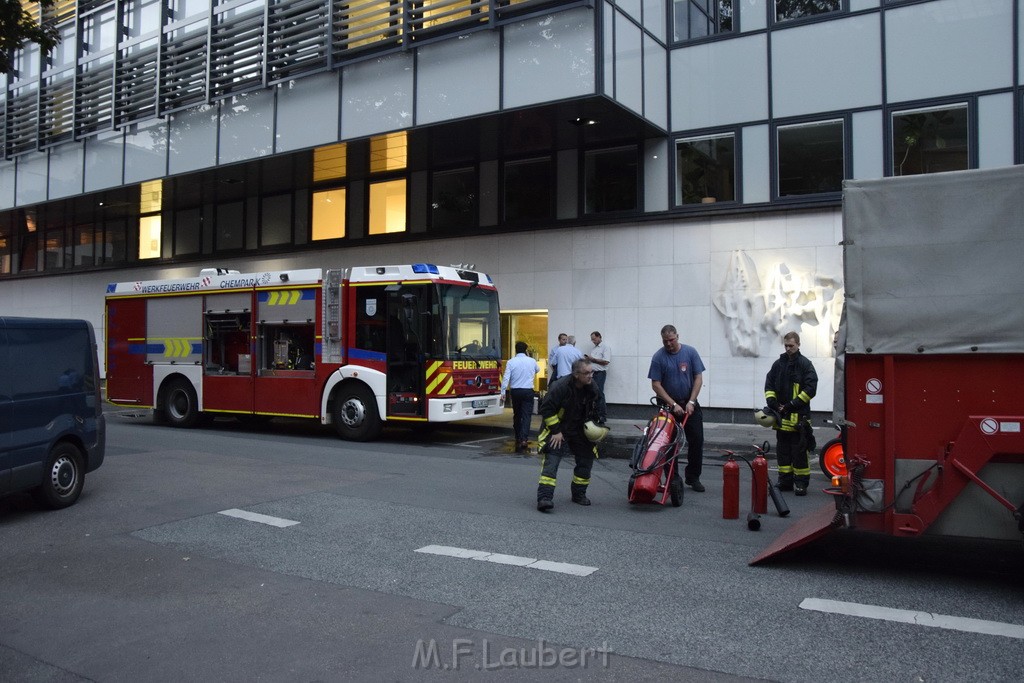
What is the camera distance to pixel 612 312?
17.5 m

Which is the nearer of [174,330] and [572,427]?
[572,427]

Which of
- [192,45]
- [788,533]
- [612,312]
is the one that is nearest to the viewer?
[788,533]

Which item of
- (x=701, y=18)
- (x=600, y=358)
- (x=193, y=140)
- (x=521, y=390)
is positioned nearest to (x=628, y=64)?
(x=701, y=18)

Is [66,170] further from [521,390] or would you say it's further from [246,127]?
[521,390]

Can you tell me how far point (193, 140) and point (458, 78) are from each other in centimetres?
795

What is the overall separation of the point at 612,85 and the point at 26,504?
11.4 m

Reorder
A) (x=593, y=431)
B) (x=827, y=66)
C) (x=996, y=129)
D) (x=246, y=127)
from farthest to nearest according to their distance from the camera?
(x=246, y=127) → (x=827, y=66) → (x=996, y=129) → (x=593, y=431)

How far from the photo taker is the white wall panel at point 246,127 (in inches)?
747

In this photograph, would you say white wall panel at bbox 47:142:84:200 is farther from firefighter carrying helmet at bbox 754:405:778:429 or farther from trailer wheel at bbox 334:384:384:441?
firefighter carrying helmet at bbox 754:405:778:429

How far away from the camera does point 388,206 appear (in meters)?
21.1

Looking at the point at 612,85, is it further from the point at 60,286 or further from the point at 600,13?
the point at 60,286

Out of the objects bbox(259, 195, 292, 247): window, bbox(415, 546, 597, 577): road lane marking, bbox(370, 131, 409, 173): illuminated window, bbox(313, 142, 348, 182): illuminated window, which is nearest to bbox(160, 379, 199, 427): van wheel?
bbox(313, 142, 348, 182): illuminated window

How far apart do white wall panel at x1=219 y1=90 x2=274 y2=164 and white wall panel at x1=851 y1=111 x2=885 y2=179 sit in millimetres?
12575

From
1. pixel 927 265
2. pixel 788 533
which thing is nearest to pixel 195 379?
pixel 788 533
